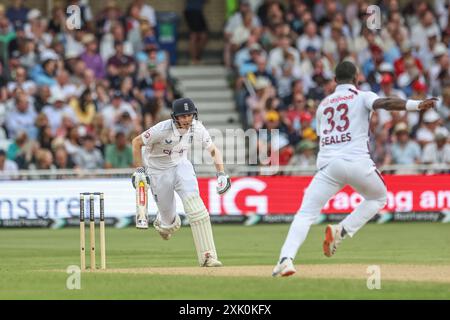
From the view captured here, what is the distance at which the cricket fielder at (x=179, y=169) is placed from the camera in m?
16.6

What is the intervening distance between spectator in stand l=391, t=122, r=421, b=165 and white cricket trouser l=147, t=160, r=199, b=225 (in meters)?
11.7

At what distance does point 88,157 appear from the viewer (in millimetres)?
27188

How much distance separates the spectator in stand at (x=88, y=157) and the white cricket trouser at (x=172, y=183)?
988 cm

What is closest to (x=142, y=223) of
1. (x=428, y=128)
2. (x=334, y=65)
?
(x=428, y=128)

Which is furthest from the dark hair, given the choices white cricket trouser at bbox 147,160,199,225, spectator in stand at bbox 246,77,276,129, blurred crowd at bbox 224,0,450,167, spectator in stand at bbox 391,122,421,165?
spectator in stand at bbox 246,77,276,129

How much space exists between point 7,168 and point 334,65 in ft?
29.0

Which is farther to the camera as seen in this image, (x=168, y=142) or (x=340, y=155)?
(x=168, y=142)

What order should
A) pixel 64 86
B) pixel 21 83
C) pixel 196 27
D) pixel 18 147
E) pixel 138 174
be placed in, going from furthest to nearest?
pixel 196 27 → pixel 64 86 → pixel 21 83 → pixel 18 147 → pixel 138 174

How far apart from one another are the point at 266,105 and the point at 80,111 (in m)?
4.21

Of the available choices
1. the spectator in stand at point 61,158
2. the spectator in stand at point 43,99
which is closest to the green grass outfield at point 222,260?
the spectator in stand at point 61,158

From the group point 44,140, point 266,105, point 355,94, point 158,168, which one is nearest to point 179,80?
point 266,105

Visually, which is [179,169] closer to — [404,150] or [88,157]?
[88,157]

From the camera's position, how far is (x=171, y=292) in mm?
13336

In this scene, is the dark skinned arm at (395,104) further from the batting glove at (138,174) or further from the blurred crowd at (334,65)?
the blurred crowd at (334,65)
